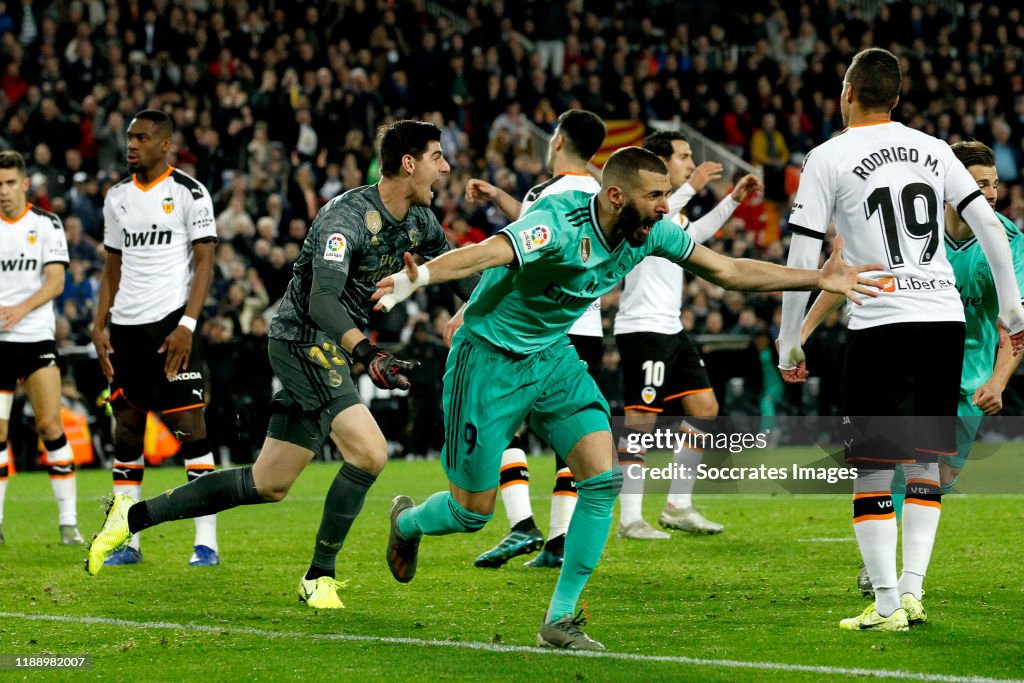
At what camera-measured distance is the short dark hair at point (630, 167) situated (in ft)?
20.4

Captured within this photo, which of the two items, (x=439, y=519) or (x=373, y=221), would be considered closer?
(x=439, y=519)

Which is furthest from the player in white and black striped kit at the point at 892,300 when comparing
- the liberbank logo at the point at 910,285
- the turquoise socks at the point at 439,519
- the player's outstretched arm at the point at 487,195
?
the player's outstretched arm at the point at 487,195

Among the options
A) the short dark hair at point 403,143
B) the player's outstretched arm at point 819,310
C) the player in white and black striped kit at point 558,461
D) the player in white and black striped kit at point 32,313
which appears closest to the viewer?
the player's outstretched arm at point 819,310

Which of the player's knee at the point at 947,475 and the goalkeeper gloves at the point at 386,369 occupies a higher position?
the goalkeeper gloves at the point at 386,369

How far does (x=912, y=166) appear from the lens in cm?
674

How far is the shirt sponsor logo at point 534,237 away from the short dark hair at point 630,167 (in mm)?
416

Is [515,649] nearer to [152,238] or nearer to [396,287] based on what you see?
[396,287]

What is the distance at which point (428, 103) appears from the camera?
25.2m

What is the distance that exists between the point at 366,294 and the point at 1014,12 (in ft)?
91.8

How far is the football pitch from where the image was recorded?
19.7 feet

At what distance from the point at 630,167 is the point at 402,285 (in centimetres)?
128

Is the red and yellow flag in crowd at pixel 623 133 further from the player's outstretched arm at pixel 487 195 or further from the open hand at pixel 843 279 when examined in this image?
the open hand at pixel 843 279

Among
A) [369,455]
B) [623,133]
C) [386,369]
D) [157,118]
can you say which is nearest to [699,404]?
[369,455]

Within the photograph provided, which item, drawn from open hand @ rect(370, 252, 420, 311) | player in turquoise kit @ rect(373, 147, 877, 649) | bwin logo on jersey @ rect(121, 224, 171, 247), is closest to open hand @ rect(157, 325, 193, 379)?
bwin logo on jersey @ rect(121, 224, 171, 247)
